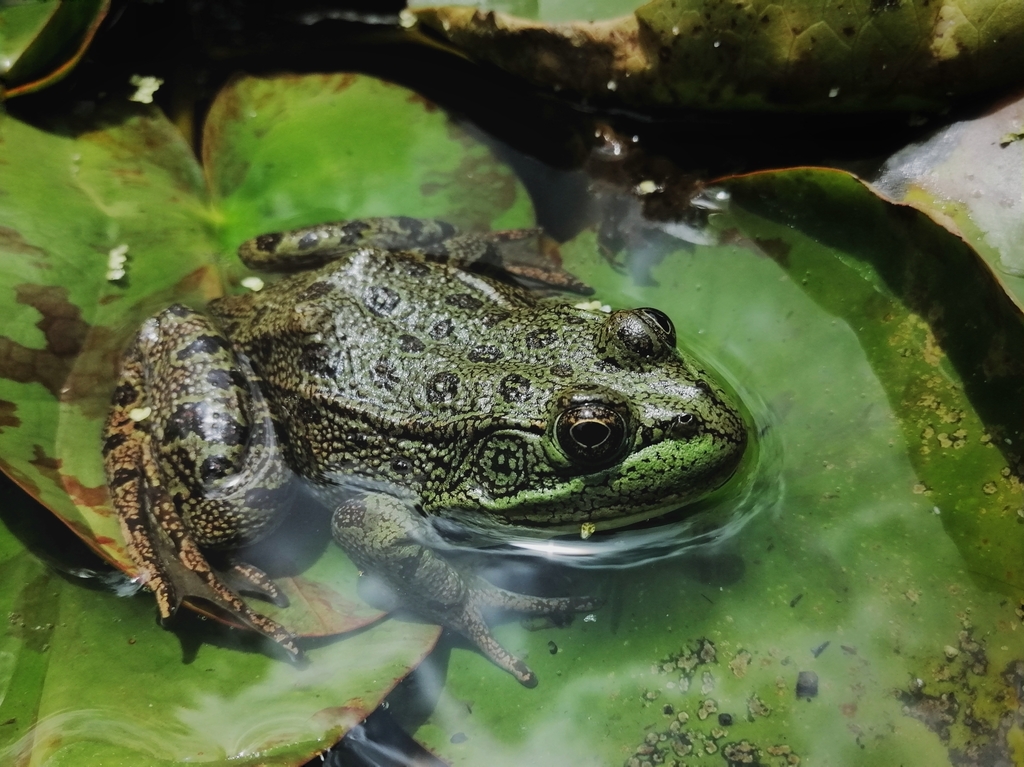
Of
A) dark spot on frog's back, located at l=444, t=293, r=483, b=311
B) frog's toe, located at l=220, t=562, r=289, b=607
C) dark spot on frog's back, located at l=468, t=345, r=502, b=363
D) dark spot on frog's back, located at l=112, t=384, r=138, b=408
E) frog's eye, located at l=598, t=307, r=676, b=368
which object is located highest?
frog's eye, located at l=598, t=307, r=676, b=368

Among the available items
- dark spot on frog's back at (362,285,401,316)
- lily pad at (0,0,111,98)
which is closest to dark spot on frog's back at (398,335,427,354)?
dark spot on frog's back at (362,285,401,316)

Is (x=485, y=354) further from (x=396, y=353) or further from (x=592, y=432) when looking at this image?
(x=592, y=432)

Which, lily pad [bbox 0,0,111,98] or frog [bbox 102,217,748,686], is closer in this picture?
frog [bbox 102,217,748,686]

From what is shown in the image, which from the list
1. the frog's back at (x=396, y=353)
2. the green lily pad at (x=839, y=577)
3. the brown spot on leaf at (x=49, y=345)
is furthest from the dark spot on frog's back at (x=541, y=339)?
the brown spot on leaf at (x=49, y=345)

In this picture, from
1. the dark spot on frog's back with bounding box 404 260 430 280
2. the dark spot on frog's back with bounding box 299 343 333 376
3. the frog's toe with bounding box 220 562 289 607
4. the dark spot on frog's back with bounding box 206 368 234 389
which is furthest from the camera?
the dark spot on frog's back with bounding box 404 260 430 280

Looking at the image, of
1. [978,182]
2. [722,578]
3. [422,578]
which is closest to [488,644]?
[422,578]

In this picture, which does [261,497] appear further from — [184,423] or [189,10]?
[189,10]

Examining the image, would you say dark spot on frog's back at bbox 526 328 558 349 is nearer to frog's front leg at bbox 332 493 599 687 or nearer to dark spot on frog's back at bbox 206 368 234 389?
frog's front leg at bbox 332 493 599 687
